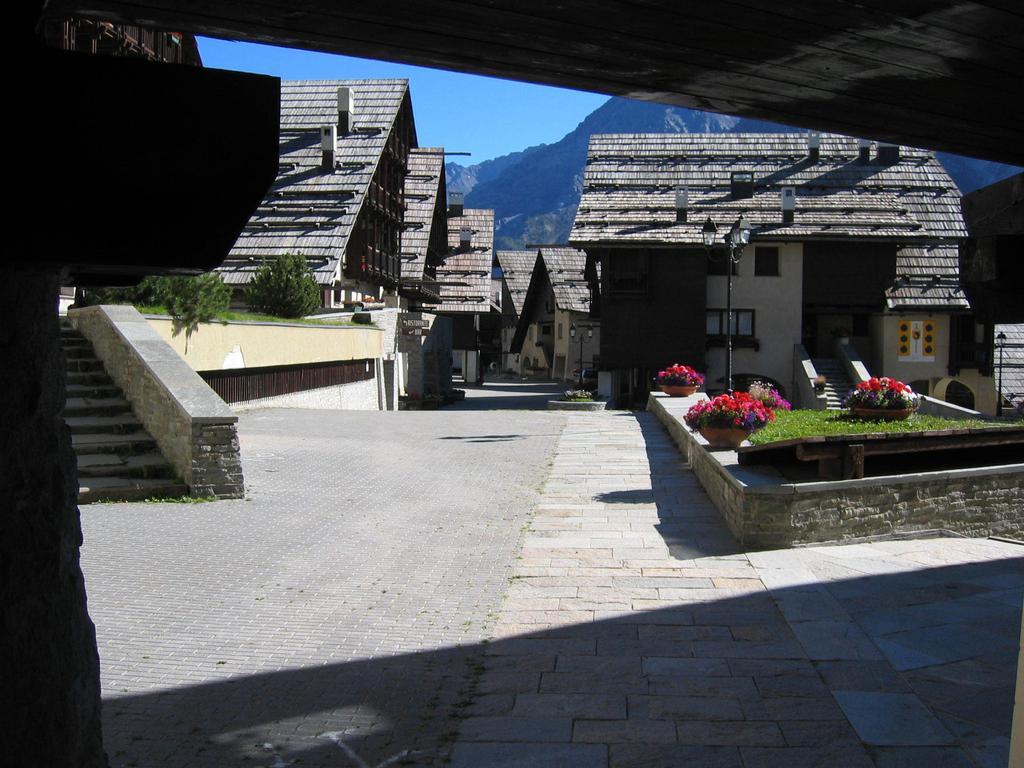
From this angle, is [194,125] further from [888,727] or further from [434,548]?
[434,548]

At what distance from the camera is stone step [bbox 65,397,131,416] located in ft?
47.8

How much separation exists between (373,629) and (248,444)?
11.3m

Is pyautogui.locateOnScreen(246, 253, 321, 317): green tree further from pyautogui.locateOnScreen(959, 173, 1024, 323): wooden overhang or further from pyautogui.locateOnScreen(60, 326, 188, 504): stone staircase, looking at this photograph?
pyautogui.locateOnScreen(959, 173, 1024, 323): wooden overhang

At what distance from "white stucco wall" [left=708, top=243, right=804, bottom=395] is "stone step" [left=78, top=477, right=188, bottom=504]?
95.6ft

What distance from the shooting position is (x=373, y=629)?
311 inches

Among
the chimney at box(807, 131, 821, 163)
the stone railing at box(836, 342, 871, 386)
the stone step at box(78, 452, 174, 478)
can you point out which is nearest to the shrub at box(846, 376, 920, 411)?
the stone step at box(78, 452, 174, 478)

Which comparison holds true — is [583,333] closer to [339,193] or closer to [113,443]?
[339,193]

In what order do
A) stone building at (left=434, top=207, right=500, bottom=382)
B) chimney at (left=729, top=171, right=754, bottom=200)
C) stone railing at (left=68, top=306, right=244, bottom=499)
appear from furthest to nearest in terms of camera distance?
1. stone building at (left=434, top=207, right=500, bottom=382)
2. chimney at (left=729, top=171, right=754, bottom=200)
3. stone railing at (left=68, top=306, right=244, bottom=499)

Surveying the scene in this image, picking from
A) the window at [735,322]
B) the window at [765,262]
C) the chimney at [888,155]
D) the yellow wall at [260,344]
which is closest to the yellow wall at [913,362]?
the window at [765,262]

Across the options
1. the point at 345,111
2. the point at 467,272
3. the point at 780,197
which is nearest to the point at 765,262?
the point at 780,197

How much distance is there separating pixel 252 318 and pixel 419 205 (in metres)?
26.7

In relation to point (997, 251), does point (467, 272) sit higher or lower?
higher

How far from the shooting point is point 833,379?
125 feet

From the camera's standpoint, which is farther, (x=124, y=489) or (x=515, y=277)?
(x=515, y=277)
